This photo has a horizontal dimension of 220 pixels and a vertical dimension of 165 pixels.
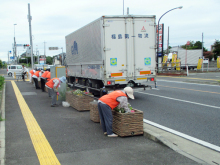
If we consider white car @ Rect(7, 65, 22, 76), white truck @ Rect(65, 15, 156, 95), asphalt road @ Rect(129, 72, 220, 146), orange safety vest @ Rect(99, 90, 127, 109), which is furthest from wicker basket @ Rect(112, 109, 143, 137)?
white car @ Rect(7, 65, 22, 76)

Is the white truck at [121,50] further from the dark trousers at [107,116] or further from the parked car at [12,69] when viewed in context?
the parked car at [12,69]

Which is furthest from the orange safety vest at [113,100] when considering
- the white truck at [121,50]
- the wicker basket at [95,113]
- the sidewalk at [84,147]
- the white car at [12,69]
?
the white car at [12,69]

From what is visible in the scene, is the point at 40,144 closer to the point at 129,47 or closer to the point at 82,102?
the point at 82,102

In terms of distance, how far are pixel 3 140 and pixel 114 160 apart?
112 inches

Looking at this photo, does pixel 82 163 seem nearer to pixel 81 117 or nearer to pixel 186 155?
pixel 186 155

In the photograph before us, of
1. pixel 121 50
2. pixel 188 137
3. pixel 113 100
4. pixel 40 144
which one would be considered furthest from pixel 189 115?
pixel 40 144

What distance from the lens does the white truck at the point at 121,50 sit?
424 inches

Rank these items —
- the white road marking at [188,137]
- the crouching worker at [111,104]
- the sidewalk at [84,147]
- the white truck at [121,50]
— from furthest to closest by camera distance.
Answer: the white truck at [121,50] < the crouching worker at [111,104] < the white road marking at [188,137] < the sidewalk at [84,147]

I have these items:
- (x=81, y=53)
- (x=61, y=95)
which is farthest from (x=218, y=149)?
(x=81, y=53)

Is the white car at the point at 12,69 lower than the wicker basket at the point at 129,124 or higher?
higher

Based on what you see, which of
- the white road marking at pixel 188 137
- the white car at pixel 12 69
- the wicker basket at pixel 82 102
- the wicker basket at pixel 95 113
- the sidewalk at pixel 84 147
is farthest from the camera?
the white car at pixel 12 69

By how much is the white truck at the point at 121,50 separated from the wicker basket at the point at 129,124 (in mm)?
5021

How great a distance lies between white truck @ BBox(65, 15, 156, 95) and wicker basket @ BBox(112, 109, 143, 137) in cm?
502

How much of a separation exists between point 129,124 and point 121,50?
5744 mm
